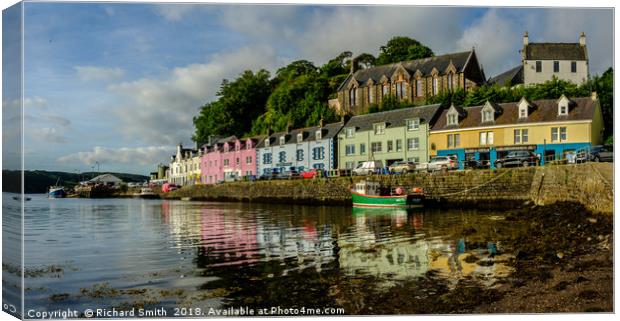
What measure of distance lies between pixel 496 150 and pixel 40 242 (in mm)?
18095

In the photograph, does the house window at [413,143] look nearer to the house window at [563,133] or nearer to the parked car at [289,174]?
the parked car at [289,174]

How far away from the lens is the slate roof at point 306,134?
2626 cm

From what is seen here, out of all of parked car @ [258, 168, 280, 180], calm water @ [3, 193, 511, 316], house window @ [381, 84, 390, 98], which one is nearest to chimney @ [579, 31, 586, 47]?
calm water @ [3, 193, 511, 316]

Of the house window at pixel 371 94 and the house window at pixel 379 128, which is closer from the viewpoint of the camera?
the house window at pixel 379 128

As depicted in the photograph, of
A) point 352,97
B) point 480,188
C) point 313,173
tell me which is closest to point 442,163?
point 480,188

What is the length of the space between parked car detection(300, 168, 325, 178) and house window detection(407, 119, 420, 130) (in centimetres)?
637

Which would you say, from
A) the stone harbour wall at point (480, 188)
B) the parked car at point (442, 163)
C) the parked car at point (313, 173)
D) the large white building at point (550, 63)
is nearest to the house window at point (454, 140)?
the parked car at point (442, 163)

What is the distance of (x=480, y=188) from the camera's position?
2581cm

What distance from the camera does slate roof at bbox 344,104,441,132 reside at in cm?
2586

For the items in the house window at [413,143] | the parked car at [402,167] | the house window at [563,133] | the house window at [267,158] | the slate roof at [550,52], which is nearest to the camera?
the slate roof at [550,52]

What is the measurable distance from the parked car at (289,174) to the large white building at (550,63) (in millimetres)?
14556

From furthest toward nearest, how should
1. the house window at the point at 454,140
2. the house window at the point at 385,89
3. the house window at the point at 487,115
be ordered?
the house window at the point at 385,89 → the house window at the point at 454,140 → the house window at the point at 487,115

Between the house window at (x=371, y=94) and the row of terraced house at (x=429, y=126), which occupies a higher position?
the house window at (x=371, y=94)

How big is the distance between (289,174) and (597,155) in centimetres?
2156
